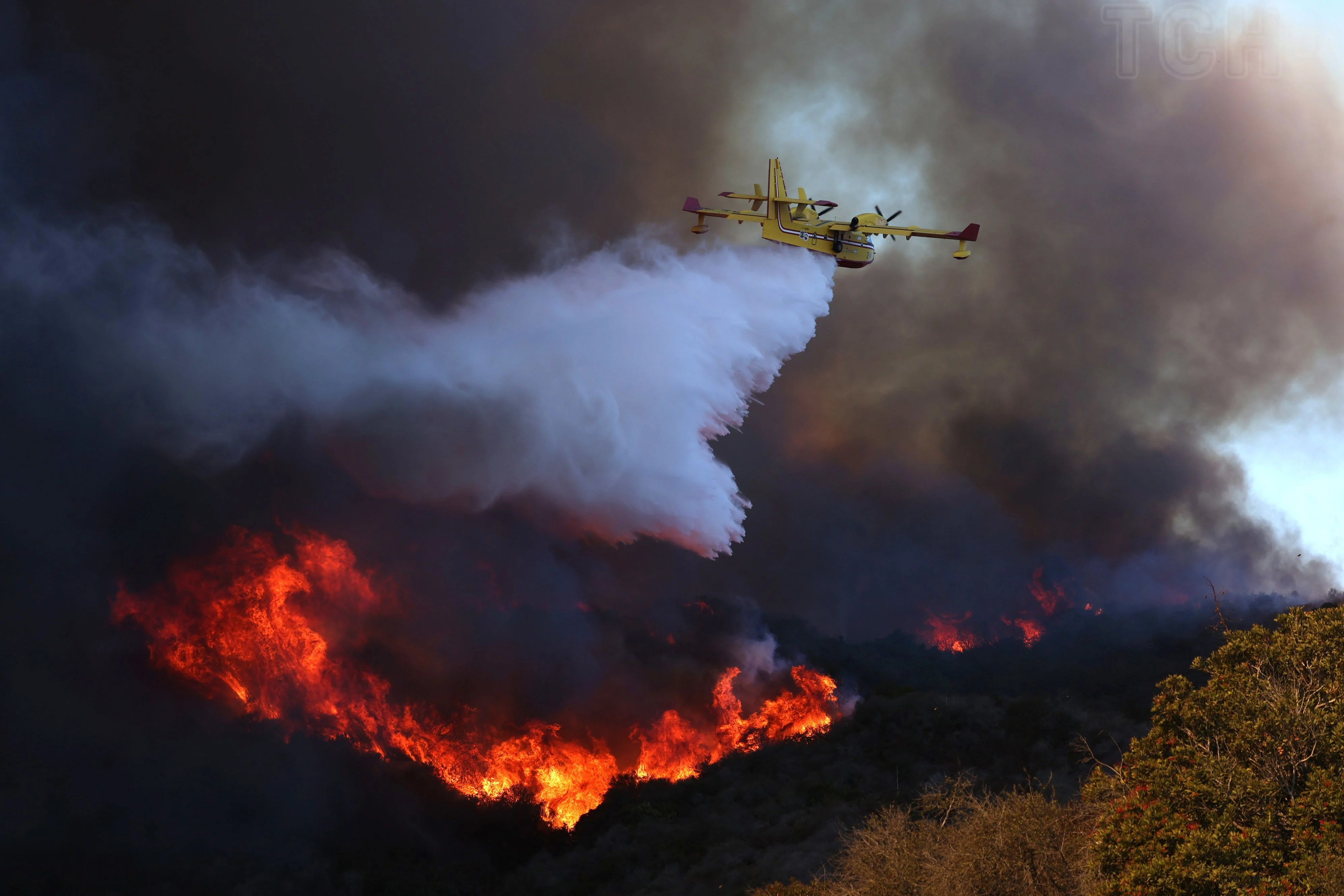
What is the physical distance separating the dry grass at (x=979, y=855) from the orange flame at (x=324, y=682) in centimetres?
3693

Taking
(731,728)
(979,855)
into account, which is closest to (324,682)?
(731,728)

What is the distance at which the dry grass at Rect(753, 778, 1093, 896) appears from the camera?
31406 millimetres

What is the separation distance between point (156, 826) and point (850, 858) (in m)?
51.0

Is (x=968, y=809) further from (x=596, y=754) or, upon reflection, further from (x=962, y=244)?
(x=596, y=754)

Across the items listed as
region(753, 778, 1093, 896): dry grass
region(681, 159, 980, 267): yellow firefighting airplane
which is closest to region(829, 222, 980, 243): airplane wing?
region(681, 159, 980, 267): yellow firefighting airplane

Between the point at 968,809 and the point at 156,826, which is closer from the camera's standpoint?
the point at 968,809

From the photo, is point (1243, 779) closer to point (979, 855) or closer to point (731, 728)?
point (979, 855)

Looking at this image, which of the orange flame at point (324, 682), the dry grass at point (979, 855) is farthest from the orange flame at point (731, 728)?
the dry grass at point (979, 855)

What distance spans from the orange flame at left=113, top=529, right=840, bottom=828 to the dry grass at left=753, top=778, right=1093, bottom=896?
36.9m

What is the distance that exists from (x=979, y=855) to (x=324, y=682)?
56.6m

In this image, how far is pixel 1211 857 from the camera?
21.8m

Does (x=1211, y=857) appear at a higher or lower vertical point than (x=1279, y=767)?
lower

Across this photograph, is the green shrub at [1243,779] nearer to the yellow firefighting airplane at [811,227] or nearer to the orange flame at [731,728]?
the yellow firefighting airplane at [811,227]

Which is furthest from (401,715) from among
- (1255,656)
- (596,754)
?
(1255,656)
